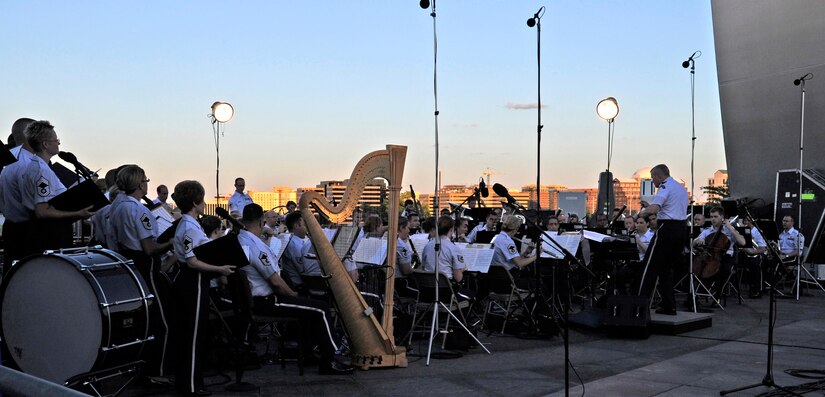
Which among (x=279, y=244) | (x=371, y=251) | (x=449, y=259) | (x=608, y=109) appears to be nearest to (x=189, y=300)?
(x=371, y=251)

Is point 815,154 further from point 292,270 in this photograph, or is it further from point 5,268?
point 5,268

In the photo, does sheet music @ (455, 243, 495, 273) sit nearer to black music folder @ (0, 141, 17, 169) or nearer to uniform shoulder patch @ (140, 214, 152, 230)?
uniform shoulder patch @ (140, 214, 152, 230)

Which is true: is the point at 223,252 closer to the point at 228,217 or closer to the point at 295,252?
the point at 228,217

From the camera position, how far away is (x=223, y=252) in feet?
19.0

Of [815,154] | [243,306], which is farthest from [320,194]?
[815,154]

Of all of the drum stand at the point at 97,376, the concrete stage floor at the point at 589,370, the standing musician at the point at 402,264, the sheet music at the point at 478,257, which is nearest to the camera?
the drum stand at the point at 97,376

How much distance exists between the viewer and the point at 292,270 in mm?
8266

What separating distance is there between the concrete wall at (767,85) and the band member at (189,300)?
16720 mm

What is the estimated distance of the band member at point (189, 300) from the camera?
19.6ft

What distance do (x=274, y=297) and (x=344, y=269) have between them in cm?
68

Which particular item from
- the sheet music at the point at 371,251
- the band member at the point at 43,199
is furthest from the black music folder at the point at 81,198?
the sheet music at the point at 371,251

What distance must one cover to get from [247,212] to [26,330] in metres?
2.19

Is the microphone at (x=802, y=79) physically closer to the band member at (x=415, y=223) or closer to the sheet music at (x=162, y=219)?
the band member at (x=415, y=223)

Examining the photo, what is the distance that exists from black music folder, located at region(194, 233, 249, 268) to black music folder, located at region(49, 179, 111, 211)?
797mm
